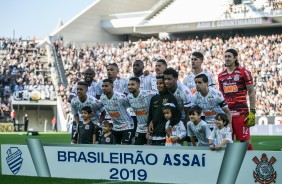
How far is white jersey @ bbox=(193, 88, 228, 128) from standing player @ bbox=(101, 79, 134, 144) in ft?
6.50

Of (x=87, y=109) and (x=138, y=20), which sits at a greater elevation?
(x=138, y=20)

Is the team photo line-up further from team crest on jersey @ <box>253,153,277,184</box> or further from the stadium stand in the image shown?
the stadium stand

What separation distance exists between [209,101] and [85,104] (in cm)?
343

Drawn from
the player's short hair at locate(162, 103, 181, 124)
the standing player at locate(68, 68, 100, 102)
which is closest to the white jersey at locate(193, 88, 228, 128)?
the player's short hair at locate(162, 103, 181, 124)

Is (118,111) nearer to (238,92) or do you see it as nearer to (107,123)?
(107,123)

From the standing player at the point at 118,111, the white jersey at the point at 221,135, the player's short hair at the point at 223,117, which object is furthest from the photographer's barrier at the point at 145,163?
the standing player at the point at 118,111

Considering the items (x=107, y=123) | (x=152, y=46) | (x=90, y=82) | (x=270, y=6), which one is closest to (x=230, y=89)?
(x=107, y=123)

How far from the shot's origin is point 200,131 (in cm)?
997

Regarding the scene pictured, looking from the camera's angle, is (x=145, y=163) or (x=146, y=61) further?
(x=146, y=61)

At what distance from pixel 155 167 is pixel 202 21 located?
4205 centimetres

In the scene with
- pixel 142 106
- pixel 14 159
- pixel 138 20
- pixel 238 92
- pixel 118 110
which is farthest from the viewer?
pixel 138 20

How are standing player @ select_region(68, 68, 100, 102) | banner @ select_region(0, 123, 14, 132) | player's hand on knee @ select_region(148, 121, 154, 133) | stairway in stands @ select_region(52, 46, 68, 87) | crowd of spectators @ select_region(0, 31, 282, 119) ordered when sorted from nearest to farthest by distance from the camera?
player's hand on knee @ select_region(148, 121, 154, 133)
standing player @ select_region(68, 68, 100, 102)
crowd of spectators @ select_region(0, 31, 282, 119)
banner @ select_region(0, 123, 14, 132)
stairway in stands @ select_region(52, 46, 68, 87)

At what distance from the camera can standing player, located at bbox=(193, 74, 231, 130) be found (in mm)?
9984

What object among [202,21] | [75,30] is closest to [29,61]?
[75,30]
